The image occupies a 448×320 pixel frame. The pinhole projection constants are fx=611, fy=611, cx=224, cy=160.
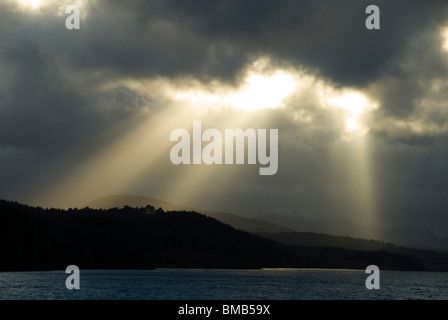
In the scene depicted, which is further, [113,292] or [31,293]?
[113,292]

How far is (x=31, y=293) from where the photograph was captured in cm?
16775
